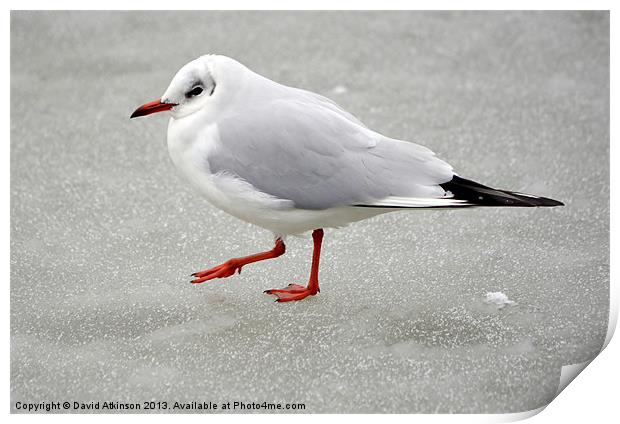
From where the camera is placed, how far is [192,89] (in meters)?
2.18

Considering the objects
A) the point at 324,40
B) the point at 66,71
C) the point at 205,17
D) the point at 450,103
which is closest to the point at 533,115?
the point at 450,103

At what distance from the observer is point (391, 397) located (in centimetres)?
202

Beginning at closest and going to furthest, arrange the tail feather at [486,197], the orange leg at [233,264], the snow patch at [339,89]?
the tail feather at [486,197]
the orange leg at [233,264]
the snow patch at [339,89]

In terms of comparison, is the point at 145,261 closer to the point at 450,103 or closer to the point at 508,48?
the point at 450,103

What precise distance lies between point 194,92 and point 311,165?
337 mm

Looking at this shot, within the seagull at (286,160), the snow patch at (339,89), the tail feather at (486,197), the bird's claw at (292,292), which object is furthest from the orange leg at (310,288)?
the snow patch at (339,89)

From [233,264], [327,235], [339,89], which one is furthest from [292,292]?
[339,89]

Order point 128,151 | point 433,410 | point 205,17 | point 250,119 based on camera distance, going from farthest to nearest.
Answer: point 205,17, point 128,151, point 250,119, point 433,410

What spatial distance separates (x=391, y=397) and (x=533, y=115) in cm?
148

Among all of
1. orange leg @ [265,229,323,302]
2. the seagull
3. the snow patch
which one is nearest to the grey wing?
the seagull

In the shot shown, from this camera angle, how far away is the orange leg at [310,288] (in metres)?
2.34

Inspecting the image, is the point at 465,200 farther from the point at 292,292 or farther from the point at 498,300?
the point at 292,292

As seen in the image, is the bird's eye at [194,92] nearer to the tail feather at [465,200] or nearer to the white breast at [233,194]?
the white breast at [233,194]

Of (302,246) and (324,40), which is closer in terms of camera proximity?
(302,246)
